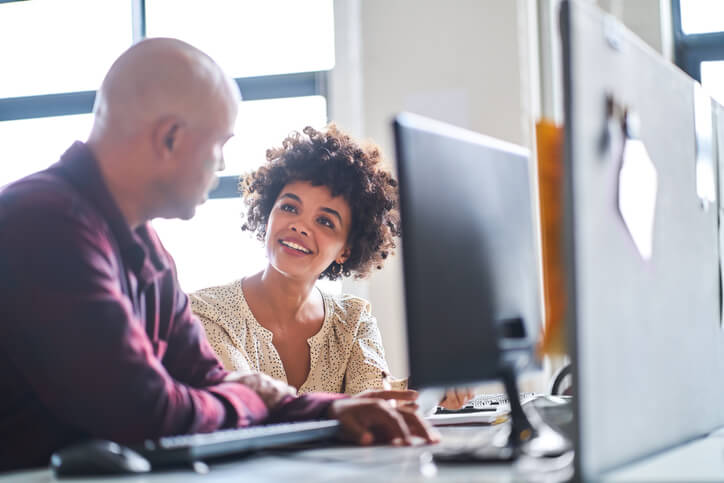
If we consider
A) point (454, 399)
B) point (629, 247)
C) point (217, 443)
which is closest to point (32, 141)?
point (454, 399)

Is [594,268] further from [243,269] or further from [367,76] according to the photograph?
[243,269]

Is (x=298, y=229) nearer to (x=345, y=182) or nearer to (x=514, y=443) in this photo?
(x=345, y=182)

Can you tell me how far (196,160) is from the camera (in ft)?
3.61

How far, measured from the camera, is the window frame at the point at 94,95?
347 centimetres

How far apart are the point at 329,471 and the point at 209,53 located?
2.98 m

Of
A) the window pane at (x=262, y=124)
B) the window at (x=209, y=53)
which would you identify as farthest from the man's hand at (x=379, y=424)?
the window pane at (x=262, y=124)

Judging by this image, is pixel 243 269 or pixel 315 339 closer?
pixel 315 339

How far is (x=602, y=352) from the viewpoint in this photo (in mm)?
750

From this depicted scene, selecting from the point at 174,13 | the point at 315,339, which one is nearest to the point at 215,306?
the point at 315,339

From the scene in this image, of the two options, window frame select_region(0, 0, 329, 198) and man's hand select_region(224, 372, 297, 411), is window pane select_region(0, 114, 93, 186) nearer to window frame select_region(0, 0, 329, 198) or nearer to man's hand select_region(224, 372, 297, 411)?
window frame select_region(0, 0, 329, 198)

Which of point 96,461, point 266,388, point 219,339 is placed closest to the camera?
point 96,461

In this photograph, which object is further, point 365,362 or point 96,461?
point 365,362

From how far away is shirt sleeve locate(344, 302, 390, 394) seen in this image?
87.0 inches

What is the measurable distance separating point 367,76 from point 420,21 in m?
0.31
